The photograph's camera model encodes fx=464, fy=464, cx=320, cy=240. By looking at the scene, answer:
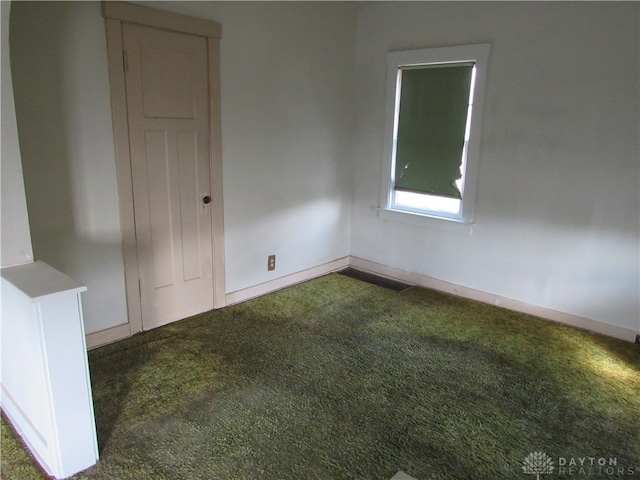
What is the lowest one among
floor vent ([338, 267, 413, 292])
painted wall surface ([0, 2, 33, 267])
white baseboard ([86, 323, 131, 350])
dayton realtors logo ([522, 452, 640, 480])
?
dayton realtors logo ([522, 452, 640, 480])

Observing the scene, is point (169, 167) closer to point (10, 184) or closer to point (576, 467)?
point (10, 184)

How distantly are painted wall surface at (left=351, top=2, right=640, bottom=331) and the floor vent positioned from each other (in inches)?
15.7

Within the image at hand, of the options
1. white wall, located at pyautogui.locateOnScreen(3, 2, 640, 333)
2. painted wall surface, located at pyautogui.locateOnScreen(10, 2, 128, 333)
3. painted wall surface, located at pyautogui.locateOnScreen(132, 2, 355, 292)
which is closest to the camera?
painted wall surface, located at pyautogui.locateOnScreen(10, 2, 128, 333)

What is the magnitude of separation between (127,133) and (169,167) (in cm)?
37

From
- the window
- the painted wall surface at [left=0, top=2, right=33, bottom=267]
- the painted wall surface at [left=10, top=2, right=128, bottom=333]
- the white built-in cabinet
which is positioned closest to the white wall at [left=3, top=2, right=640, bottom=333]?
the painted wall surface at [left=10, top=2, right=128, bottom=333]

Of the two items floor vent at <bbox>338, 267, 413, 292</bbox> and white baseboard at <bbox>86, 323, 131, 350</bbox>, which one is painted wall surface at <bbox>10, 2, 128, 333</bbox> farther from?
floor vent at <bbox>338, 267, 413, 292</bbox>

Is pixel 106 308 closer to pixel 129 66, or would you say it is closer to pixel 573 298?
pixel 129 66

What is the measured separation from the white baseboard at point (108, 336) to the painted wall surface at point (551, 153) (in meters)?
2.70

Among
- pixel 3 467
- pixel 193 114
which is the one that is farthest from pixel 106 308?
pixel 193 114

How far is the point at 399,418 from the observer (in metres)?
2.44

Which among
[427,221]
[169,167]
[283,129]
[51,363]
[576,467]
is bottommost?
[576,467]

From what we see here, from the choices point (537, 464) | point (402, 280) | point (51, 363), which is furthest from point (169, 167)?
point (537, 464)

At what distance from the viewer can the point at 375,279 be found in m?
4.63

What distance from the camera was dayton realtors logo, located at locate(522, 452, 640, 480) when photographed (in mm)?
2102
